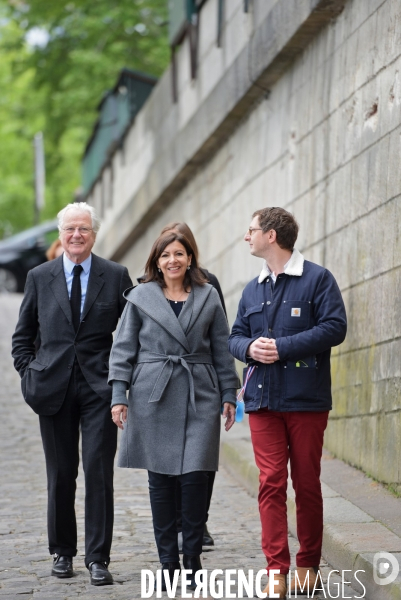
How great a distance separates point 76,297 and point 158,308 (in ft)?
1.98

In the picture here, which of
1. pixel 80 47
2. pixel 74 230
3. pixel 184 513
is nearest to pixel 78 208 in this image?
pixel 74 230

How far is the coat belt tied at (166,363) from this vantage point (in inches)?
214

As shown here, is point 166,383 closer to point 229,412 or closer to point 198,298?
point 229,412

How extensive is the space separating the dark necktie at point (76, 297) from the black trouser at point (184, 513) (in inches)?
38.1

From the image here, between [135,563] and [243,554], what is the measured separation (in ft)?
2.09

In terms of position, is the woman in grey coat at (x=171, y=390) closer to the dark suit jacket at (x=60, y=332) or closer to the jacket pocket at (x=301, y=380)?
the dark suit jacket at (x=60, y=332)

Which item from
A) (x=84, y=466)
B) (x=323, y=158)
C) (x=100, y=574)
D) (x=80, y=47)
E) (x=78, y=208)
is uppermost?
(x=80, y=47)

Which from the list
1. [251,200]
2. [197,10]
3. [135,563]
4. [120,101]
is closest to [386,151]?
[135,563]

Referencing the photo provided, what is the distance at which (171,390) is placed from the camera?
5.46 m

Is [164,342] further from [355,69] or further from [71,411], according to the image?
[355,69]

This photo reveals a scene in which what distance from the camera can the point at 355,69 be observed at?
7.93 m

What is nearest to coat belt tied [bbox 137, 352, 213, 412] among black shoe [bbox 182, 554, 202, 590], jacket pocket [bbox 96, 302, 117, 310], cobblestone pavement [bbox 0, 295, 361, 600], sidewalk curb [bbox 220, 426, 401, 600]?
jacket pocket [bbox 96, 302, 117, 310]

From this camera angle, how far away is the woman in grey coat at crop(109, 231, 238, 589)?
5.39 meters

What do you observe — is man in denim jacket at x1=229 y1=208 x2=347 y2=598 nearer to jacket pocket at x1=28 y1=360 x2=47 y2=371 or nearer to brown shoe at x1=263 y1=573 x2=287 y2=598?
brown shoe at x1=263 y1=573 x2=287 y2=598
